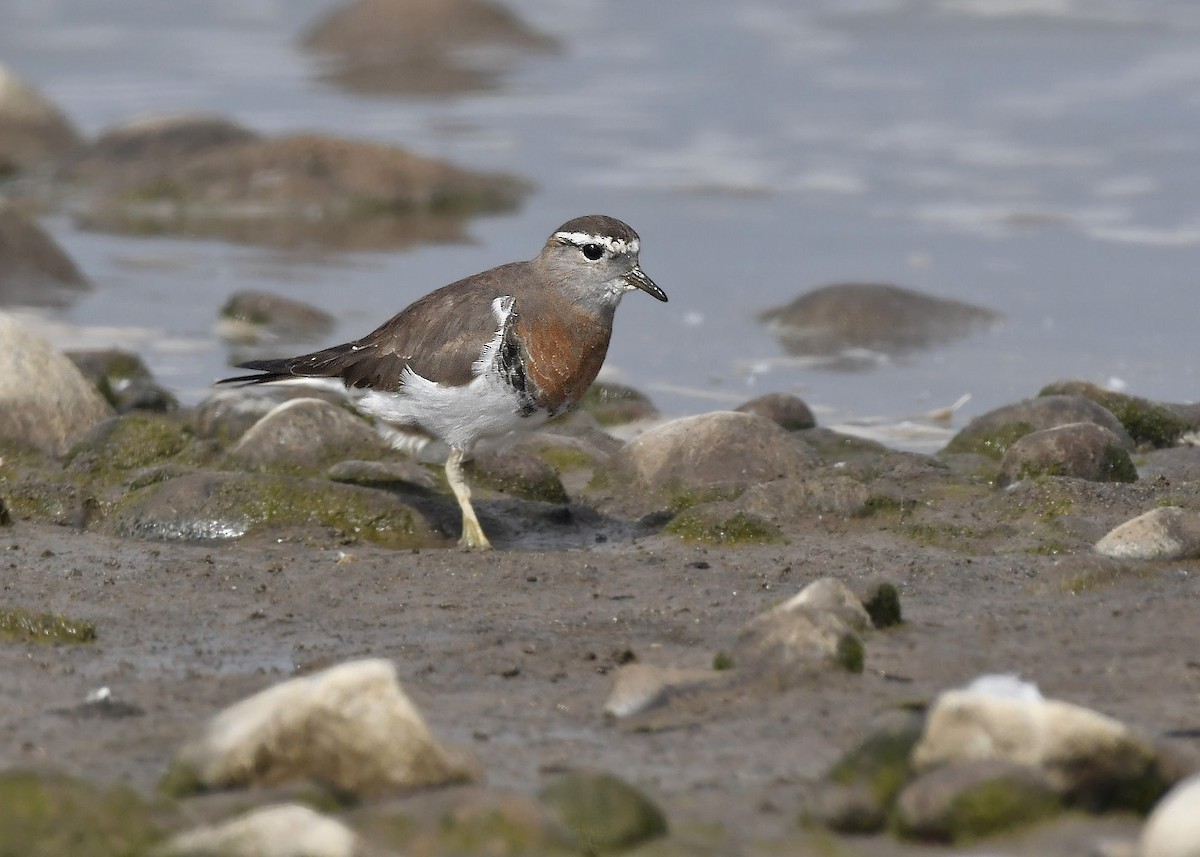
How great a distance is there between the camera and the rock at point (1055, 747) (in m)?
4.13

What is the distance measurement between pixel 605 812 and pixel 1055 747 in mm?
1071

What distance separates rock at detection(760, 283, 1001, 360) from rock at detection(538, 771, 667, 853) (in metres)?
7.77

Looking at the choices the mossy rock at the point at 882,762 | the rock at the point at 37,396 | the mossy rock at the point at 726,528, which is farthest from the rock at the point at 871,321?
the mossy rock at the point at 882,762

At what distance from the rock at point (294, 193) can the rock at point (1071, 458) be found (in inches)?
311

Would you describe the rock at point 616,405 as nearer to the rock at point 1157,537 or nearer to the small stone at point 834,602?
the rock at point 1157,537

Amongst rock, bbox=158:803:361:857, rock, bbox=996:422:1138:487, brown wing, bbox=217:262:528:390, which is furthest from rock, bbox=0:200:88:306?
rock, bbox=158:803:361:857

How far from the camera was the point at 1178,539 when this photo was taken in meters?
6.56

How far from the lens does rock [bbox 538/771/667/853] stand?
13.4 feet

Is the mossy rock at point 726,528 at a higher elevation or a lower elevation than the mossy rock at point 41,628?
higher

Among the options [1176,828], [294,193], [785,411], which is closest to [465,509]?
[785,411]

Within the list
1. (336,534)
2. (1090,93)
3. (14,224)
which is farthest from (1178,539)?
(1090,93)

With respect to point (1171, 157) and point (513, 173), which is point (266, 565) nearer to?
point (513, 173)

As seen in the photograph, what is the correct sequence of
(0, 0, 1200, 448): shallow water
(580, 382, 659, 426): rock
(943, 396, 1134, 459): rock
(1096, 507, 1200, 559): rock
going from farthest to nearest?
1. (0, 0, 1200, 448): shallow water
2. (580, 382, 659, 426): rock
3. (943, 396, 1134, 459): rock
4. (1096, 507, 1200, 559): rock

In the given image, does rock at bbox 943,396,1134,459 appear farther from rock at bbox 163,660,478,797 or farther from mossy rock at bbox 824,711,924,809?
rock at bbox 163,660,478,797
